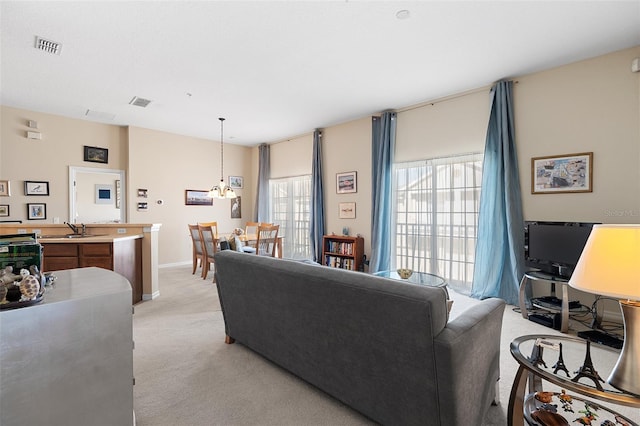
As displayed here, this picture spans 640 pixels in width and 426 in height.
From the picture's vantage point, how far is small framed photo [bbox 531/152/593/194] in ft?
11.1

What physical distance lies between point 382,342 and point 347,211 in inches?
176

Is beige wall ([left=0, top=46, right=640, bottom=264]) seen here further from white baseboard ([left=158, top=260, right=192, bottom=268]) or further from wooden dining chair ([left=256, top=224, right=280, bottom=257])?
wooden dining chair ([left=256, top=224, right=280, bottom=257])

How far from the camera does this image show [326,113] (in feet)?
17.5

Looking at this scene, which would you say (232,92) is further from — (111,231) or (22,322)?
(22,322)

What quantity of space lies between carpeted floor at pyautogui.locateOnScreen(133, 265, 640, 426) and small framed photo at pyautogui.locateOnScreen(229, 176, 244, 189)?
4.79 meters

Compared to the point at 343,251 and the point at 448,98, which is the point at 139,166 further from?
the point at 448,98

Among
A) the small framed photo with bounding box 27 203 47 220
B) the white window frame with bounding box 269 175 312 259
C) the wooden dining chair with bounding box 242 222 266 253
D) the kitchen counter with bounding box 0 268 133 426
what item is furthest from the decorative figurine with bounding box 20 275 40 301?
the small framed photo with bounding box 27 203 47 220

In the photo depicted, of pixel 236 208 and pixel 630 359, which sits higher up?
pixel 236 208

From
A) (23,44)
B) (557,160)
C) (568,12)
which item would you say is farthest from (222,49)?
(557,160)

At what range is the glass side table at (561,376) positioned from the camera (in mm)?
1147

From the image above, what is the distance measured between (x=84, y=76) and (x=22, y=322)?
389 centimetres

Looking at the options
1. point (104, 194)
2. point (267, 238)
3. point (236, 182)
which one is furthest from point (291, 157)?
point (104, 194)

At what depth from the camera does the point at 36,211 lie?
5.20 meters

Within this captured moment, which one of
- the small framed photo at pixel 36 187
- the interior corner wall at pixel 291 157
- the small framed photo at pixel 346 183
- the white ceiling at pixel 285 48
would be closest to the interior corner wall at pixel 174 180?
the interior corner wall at pixel 291 157
